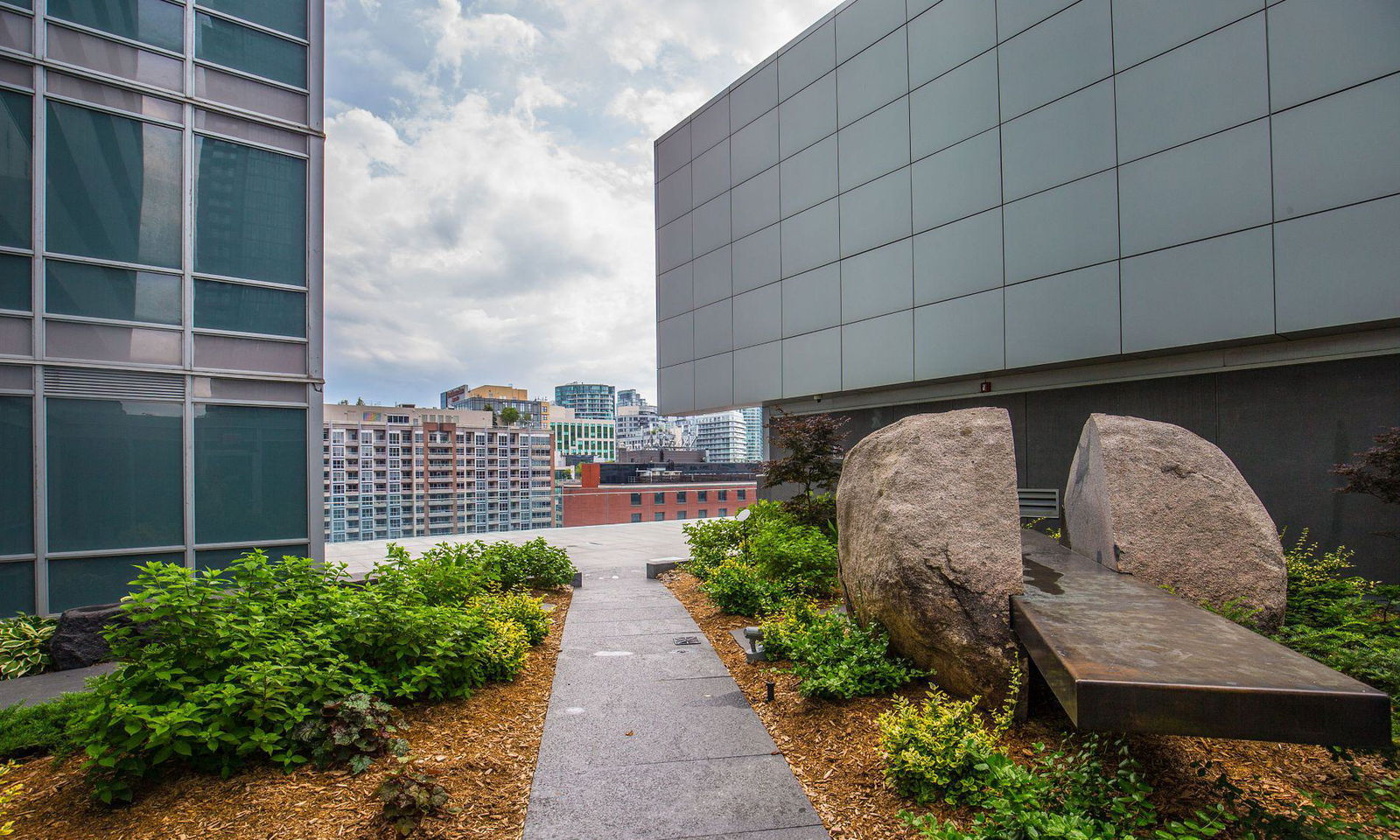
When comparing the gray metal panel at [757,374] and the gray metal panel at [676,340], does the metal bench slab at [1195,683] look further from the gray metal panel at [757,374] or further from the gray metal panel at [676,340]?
the gray metal panel at [676,340]

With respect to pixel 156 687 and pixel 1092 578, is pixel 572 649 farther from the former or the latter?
pixel 1092 578

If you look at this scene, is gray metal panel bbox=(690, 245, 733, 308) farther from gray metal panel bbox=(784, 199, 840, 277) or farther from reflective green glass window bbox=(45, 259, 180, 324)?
reflective green glass window bbox=(45, 259, 180, 324)

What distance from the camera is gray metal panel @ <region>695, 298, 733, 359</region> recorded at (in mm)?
17844

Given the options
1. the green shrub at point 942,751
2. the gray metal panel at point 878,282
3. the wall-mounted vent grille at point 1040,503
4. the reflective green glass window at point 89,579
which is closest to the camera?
the green shrub at point 942,751

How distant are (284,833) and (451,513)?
102m

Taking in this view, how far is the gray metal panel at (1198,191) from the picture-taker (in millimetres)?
8828

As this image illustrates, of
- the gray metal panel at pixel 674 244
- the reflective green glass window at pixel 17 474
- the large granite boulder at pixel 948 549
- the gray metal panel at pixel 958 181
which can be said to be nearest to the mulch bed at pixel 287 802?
the large granite boulder at pixel 948 549

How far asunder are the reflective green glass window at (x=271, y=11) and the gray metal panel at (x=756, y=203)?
34.2ft

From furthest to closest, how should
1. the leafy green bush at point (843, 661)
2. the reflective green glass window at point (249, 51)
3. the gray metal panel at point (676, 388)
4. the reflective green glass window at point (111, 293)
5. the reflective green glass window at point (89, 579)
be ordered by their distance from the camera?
the gray metal panel at point (676, 388), the reflective green glass window at point (249, 51), the reflective green glass window at point (111, 293), the reflective green glass window at point (89, 579), the leafy green bush at point (843, 661)

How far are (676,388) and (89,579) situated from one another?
45.7 feet

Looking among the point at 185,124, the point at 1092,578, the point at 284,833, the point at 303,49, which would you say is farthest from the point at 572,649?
the point at 303,49

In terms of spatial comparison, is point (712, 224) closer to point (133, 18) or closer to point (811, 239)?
point (811, 239)

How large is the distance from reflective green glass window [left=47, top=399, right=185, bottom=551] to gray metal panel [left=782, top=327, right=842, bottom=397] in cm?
1183

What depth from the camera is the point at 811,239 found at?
15438 mm
